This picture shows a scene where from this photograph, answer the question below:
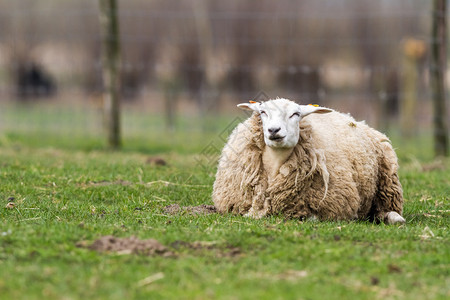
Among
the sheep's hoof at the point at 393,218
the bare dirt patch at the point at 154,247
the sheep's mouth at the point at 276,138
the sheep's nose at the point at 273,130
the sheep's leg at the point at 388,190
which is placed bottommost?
the sheep's hoof at the point at 393,218

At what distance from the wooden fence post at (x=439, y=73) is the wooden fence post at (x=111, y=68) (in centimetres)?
590

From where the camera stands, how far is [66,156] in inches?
445

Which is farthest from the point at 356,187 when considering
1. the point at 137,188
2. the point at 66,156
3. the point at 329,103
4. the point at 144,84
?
the point at 144,84

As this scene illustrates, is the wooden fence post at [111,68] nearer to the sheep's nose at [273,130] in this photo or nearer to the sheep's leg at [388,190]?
the sheep's leg at [388,190]

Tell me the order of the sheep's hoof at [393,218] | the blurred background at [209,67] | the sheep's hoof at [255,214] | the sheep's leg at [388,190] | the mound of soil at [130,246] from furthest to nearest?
the blurred background at [209,67] → the sheep's leg at [388,190] → the sheep's hoof at [393,218] → the sheep's hoof at [255,214] → the mound of soil at [130,246]

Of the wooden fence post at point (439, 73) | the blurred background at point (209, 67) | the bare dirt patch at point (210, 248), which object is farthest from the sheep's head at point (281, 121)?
the blurred background at point (209, 67)

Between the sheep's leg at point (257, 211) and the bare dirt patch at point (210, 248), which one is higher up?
the bare dirt patch at point (210, 248)

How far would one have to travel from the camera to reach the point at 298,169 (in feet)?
22.4

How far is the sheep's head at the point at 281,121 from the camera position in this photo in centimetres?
649

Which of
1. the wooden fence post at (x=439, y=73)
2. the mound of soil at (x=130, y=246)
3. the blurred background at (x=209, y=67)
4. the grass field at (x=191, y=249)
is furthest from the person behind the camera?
the blurred background at (x=209, y=67)

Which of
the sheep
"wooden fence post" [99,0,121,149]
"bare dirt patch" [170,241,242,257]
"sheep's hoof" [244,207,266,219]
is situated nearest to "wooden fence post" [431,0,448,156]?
the sheep

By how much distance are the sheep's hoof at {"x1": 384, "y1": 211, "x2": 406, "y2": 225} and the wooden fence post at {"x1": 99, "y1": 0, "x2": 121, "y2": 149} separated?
280 inches

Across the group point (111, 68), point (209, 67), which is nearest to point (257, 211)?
point (111, 68)

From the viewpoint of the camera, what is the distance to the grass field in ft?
14.1
